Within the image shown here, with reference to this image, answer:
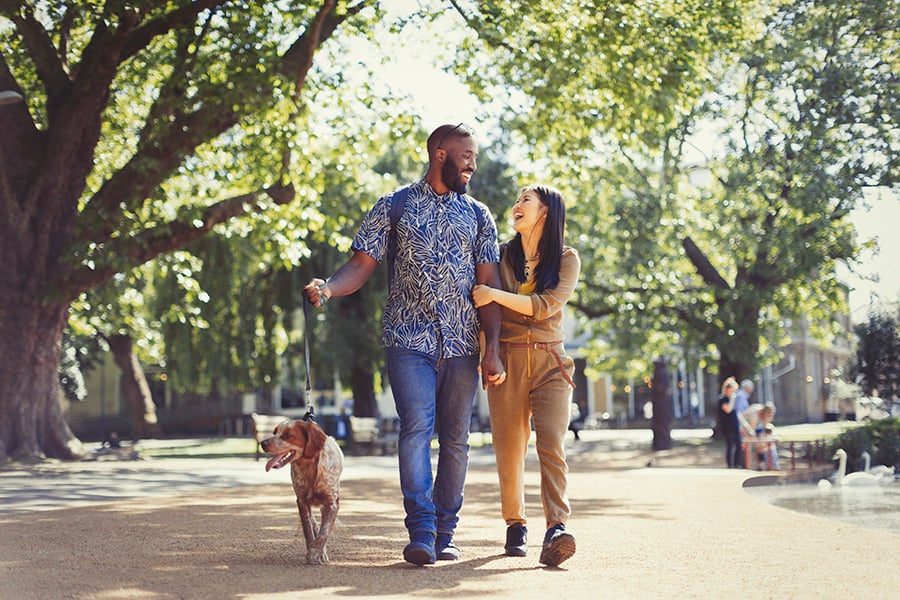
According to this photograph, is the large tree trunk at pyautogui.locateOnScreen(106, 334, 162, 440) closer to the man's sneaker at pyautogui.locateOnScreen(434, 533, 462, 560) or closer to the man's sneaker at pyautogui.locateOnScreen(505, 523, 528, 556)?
the man's sneaker at pyautogui.locateOnScreen(505, 523, 528, 556)

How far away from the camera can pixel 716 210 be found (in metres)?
27.8

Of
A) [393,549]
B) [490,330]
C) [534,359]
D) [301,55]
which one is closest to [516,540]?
[393,549]

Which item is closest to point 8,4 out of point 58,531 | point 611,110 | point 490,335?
point 611,110

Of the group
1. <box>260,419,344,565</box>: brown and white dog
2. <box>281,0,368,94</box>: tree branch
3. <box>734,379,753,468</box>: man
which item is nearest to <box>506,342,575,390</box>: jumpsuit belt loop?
<box>260,419,344,565</box>: brown and white dog

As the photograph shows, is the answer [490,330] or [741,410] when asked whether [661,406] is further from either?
[490,330]

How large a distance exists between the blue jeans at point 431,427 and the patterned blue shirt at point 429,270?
0.08 metres

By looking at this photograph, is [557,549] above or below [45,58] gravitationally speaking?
below

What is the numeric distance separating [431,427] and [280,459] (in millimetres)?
849

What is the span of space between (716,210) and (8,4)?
17655mm

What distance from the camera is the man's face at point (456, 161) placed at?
6172mm

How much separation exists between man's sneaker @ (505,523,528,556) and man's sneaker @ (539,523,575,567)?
502 millimetres

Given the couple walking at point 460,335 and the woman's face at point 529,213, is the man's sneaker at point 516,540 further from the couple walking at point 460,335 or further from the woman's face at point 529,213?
the woman's face at point 529,213

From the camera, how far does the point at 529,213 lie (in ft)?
21.2

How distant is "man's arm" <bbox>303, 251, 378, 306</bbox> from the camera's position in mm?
5547
